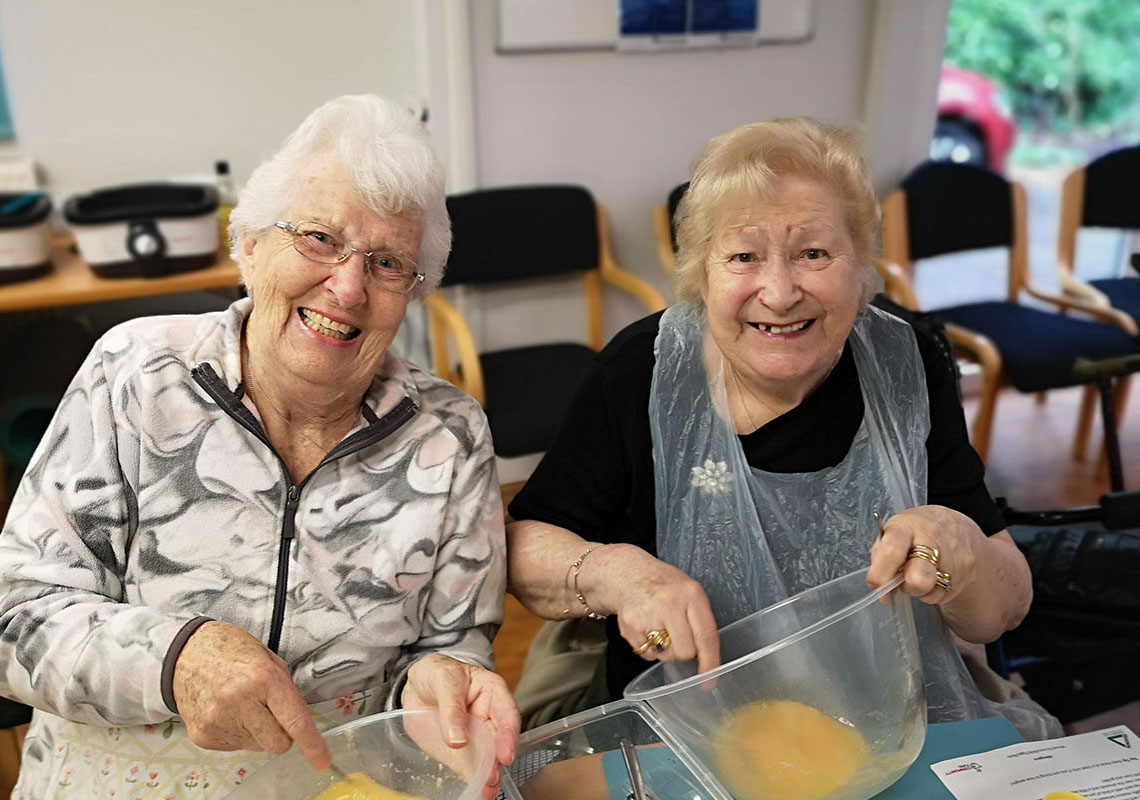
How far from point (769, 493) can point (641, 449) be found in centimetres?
18

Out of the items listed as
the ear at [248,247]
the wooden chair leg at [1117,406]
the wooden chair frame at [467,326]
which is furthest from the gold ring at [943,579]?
the wooden chair leg at [1117,406]

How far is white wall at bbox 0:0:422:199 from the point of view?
2.90 metres

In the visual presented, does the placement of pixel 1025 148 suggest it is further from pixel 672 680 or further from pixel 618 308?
pixel 672 680

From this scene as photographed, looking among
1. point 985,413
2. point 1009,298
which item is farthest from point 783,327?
point 1009,298

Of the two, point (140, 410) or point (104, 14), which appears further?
point (104, 14)

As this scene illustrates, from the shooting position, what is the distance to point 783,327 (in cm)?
130

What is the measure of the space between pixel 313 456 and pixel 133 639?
30cm

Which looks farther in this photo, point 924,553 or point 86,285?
point 86,285

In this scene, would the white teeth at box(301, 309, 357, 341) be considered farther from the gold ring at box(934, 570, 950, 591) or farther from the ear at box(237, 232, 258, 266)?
the gold ring at box(934, 570, 950, 591)

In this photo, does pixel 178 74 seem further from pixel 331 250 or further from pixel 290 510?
pixel 290 510

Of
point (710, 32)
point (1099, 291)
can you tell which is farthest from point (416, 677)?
point (1099, 291)

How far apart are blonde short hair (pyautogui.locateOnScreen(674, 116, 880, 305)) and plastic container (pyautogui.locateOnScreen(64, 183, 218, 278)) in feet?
5.93

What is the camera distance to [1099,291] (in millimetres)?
3385

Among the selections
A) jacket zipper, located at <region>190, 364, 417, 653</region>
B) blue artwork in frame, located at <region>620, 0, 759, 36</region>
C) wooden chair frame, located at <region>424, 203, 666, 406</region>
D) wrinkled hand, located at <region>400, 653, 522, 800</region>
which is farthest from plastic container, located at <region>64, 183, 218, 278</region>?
wrinkled hand, located at <region>400, 653, 522, 800</region>
